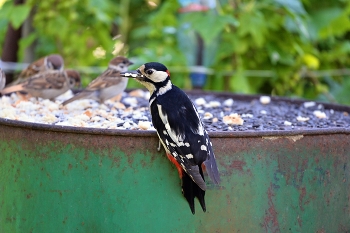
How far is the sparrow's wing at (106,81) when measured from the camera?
4.38m

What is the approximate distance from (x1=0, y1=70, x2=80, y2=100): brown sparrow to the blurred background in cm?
62

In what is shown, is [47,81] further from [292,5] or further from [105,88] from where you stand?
[292,5]

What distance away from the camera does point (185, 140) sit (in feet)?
9.21

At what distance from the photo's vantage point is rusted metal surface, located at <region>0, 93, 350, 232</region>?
2.90 metres

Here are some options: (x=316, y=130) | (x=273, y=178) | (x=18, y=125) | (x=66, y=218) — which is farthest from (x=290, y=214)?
(x=18, y=125)

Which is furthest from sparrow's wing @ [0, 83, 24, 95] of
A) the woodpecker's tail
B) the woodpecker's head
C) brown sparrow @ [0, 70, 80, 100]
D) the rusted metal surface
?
the woodpecker's tail

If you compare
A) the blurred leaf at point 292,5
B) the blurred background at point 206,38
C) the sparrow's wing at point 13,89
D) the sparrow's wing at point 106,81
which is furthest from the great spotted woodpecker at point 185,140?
the blurred leaf at point 292,5

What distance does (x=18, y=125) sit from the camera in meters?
3.02

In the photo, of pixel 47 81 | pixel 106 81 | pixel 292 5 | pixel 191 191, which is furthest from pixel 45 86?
pixel 292 5

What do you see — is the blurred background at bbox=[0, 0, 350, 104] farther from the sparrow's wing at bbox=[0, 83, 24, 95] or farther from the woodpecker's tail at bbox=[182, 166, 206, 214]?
the woodpecker's tail at bbox=[182, 166, 206, 214]

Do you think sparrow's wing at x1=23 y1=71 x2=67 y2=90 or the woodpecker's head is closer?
the woodpecker's head

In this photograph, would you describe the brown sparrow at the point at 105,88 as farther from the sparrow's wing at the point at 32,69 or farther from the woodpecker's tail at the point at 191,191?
the woodpecker's tail at the point at 191,191

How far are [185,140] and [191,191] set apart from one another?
0.76 feet

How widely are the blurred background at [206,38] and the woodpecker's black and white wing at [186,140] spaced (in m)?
2.23
